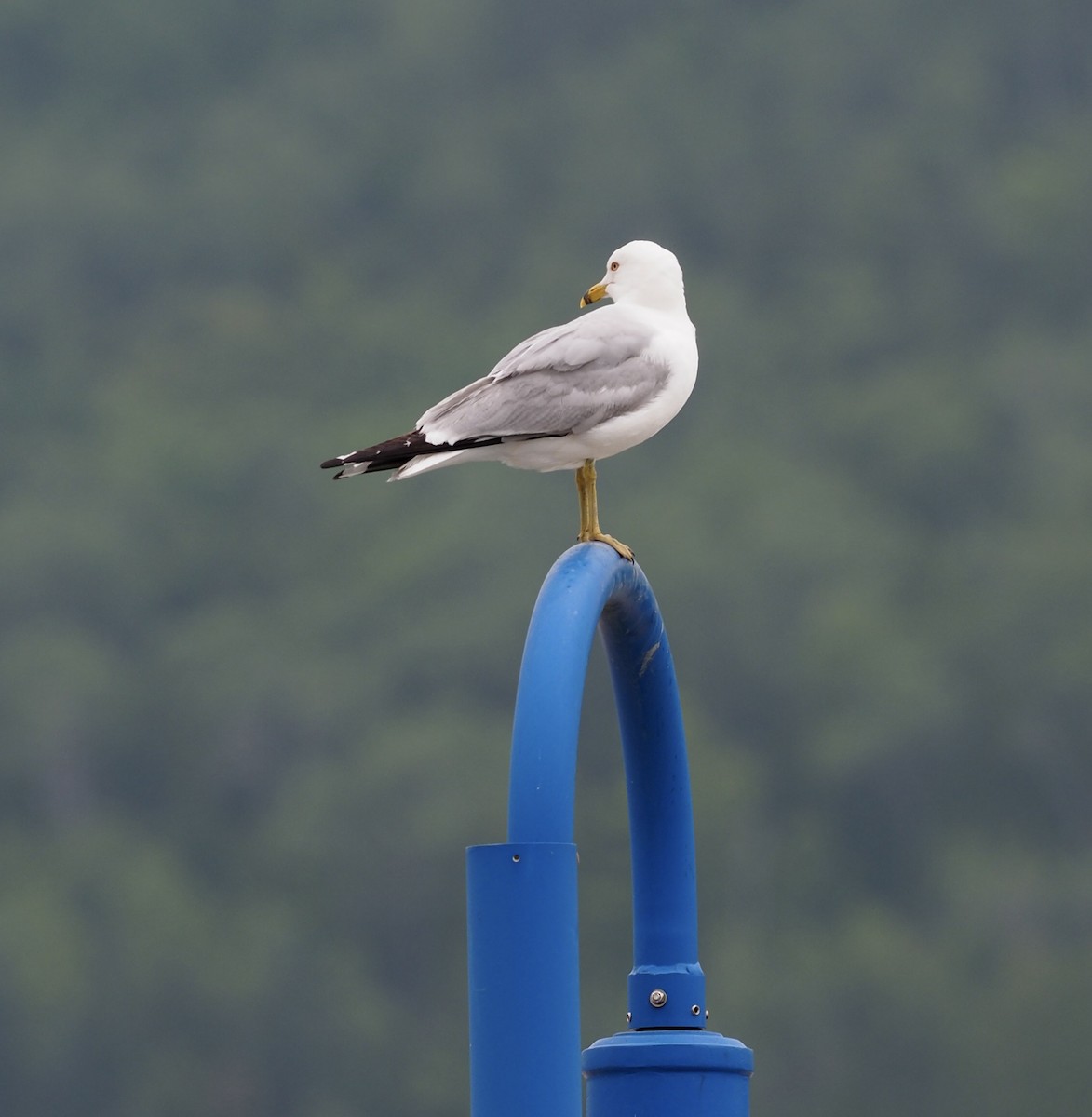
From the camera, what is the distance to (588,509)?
140 inches

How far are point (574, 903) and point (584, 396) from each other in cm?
159

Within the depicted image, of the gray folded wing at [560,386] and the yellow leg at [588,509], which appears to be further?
the gray folded wing at [560,386]

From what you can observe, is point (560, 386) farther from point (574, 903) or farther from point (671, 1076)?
point (574, 903)

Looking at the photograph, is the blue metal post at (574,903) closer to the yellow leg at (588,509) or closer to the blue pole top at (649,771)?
the blue pole top at (649,771)

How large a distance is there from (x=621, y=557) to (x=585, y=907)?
24.7 m

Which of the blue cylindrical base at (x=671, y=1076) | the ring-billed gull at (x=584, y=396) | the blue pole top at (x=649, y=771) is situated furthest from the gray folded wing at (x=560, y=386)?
the blue cylindrical base at (x=671, y=1076)

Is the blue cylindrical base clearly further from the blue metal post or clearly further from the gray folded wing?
the gray folded wing

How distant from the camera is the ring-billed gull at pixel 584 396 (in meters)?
3.48

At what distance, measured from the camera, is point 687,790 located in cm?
319

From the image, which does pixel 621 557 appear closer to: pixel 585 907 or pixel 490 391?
Answer: pixel 490 391

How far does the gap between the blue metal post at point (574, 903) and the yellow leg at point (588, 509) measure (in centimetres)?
26

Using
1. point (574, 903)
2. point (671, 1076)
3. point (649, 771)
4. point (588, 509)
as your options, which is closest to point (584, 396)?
point (588, 509)

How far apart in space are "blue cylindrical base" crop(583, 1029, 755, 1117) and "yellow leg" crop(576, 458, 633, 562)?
0.78 meters

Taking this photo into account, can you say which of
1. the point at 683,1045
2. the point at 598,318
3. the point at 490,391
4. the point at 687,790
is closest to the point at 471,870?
the point at 683,1045
